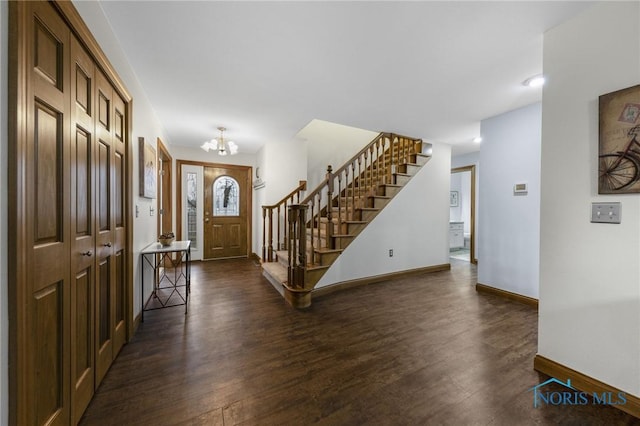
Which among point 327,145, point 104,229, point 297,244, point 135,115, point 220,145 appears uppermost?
point 327,145

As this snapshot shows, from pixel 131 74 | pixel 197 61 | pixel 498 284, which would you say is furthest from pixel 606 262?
pixel 131 74

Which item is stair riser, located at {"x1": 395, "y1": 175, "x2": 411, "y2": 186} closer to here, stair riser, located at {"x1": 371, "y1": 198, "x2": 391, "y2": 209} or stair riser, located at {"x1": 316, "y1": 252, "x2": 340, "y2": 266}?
stair riser, located at {"x1": 371, "y1": 198, "x2": 391, "y2": 209}

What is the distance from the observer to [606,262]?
150 cm

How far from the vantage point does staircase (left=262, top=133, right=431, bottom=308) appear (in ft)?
9.72

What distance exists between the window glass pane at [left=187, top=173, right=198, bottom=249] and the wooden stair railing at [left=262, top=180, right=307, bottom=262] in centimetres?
170

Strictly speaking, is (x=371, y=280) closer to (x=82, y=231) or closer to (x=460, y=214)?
(x=82, y=231)

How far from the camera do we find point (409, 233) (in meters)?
4.28

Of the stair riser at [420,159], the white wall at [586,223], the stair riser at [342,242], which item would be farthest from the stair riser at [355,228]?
the white wall at [586,223]

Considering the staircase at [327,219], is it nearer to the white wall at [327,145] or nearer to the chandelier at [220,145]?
the white wall at [327,145]

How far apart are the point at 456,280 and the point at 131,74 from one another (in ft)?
16.0

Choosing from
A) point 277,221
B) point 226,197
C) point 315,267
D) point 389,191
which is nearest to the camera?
point 315,267

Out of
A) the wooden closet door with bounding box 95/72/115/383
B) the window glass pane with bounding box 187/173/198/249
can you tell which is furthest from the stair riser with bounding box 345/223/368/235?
the window glass pane with bounding box 187/173/198/249

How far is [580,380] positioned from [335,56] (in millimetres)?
2824

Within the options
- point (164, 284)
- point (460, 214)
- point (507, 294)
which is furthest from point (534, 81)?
point (460, 214)
